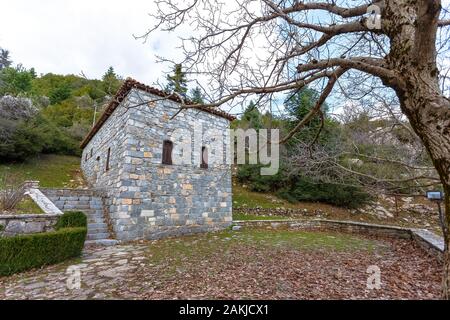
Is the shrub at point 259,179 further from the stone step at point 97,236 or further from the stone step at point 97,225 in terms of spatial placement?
the stone step at point 97,236

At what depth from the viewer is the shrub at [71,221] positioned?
15.4 feet

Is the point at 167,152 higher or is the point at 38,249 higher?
the point at 167,152

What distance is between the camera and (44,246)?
4.04 m

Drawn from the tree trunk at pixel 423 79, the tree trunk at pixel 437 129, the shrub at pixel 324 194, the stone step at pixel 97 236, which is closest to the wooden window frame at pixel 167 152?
the stone step at pixel 97 236

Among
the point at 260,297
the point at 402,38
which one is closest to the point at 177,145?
the point at 260,297

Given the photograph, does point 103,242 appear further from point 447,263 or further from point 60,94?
point 60,94

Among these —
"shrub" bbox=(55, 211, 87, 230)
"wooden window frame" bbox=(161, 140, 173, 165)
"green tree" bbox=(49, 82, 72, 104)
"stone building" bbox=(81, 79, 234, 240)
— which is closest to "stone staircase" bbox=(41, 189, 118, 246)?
"stone building" bbox=(81, 79, 234, 240)

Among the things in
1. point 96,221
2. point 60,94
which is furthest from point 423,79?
point 60,94

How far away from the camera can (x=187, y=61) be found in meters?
3.12

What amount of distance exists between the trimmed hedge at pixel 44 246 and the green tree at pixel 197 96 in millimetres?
3660

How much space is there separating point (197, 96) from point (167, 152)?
4.85 metres

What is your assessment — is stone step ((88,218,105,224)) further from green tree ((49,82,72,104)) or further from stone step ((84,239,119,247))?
green tree ((49,82,72,104))

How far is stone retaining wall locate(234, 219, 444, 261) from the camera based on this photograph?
16.4 feet

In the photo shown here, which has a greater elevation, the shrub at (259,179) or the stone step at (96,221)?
the shrub at (259,179)
